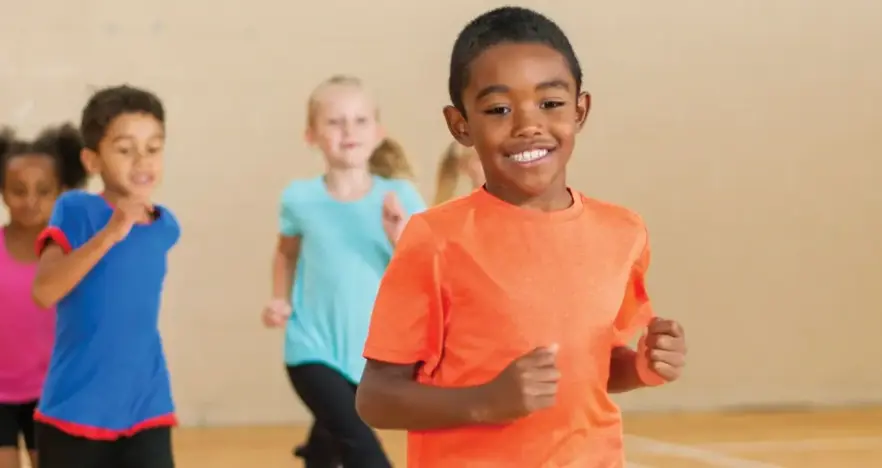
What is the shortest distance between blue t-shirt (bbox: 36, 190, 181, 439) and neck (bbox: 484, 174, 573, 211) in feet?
4.56

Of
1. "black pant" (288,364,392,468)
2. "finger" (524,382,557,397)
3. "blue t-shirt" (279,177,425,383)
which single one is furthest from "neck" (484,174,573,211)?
"blue t-shirt" (279,177,425,383)

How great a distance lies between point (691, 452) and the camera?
17.7 feet

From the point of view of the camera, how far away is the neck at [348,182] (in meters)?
3.98

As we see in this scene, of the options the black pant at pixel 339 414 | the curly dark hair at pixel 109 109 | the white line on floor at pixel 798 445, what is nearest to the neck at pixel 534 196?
the curly dark hair at pixel 109 109

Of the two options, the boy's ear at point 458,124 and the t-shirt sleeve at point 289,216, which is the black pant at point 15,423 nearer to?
the t-shirt sleeve at point 289,216

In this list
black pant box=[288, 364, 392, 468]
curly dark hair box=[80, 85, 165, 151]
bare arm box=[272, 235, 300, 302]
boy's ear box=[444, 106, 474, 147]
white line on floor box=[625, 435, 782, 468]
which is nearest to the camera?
boy's ear box=[444, 106, 474, 147]

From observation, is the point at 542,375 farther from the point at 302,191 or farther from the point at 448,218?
the point at 302,191

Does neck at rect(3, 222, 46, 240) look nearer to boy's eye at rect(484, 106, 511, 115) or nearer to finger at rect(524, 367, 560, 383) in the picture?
boy's eye at rect(484, 106, 511, 115)

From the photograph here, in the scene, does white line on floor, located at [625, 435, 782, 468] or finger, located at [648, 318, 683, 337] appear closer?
finger, located at [648, 318, 683, 337]

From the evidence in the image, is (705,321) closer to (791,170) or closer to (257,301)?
(791,170)

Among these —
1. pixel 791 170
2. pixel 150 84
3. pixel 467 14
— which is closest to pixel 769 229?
pixel 791 170

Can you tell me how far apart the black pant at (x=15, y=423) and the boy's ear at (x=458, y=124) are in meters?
2.15

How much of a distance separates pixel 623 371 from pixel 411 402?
1.25ft

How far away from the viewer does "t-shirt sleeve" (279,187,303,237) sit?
3.96 m
